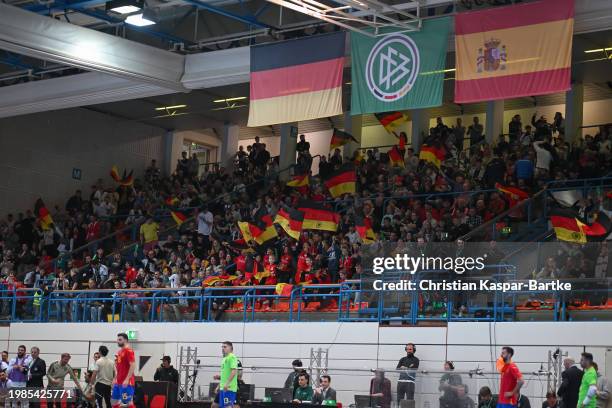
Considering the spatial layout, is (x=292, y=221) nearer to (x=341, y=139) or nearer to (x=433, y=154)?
(x=433, y=154)

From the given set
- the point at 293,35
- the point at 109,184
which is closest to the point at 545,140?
the point at 293,35

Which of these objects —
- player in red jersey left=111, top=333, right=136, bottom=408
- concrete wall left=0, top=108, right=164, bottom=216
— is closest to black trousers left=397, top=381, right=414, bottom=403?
player in red jersey left=111, top=333, right=136, bottom=408

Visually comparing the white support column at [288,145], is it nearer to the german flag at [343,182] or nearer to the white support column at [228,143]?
the white support column at [228,143]

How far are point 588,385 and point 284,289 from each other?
8.97 m

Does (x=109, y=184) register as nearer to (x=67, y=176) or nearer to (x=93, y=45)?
(x=67, y=176)

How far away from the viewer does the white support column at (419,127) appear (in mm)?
33500

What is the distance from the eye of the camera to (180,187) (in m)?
37.8

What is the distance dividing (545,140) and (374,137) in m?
11.7

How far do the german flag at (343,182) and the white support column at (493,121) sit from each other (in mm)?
5036

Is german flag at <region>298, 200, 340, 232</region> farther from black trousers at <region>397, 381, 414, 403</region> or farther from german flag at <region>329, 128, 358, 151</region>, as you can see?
black trousers at <region>397, 381, 414, 403</region>

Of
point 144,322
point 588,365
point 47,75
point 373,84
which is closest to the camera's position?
point 588,365

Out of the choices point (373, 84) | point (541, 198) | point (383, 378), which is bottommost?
point (383, 378)

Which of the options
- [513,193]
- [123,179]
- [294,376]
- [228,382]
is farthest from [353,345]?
[123,179]

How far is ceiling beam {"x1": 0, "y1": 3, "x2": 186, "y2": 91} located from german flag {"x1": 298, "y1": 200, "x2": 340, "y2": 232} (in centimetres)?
Answer: 450
